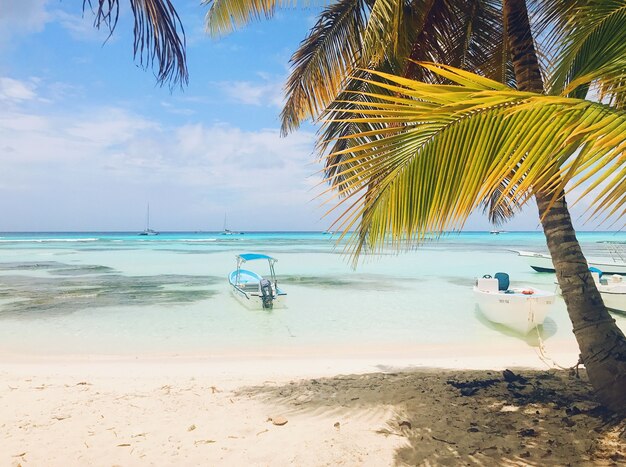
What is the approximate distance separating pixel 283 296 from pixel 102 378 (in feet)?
26.3

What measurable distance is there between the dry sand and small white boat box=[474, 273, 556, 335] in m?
4.28

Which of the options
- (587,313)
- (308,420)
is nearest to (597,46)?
(587,313)

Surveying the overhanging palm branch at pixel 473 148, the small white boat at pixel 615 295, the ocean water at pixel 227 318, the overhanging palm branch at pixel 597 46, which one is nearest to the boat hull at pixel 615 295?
the small white boat at pixel 615 295

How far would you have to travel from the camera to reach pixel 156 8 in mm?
2381

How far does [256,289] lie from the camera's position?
16.0 meters

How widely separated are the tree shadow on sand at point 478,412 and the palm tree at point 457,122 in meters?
0.51

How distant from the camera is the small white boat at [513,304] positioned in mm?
9896

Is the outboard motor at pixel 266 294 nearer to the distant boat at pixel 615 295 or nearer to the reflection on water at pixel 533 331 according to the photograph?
the reflection on water at pixel 533 331

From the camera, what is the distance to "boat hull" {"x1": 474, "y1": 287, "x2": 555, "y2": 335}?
9.88 metres

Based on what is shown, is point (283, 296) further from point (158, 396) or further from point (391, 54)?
point (391, 54)

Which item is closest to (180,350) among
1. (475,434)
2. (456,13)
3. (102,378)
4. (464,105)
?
(102,378)

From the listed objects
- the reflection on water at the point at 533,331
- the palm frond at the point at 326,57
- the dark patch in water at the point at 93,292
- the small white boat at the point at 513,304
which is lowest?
the dark patch in water at the point at 93,292

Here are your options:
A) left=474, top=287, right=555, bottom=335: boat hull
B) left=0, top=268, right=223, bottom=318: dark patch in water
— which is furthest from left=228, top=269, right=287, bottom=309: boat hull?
left=474, top=287, right=555, bottom=335: boat hull

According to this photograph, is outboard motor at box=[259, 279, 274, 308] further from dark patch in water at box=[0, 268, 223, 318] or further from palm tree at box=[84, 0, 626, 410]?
palm tree at box=[84, 0, 626, 410]
